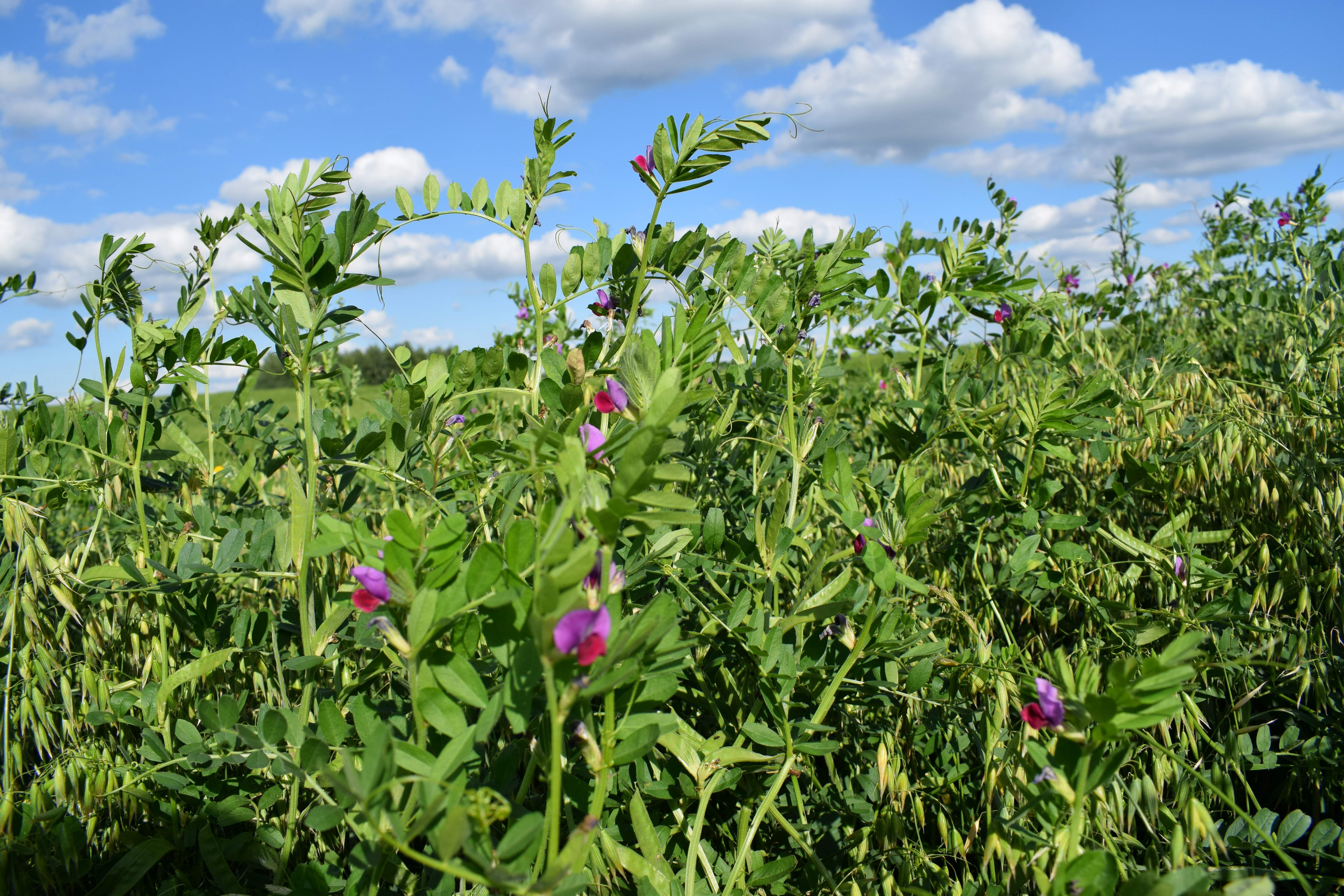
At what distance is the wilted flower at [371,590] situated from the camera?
0.78 metres

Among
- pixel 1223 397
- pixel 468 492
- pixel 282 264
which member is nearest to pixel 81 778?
pixel 468 492

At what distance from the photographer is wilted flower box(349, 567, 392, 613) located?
78 centimetres

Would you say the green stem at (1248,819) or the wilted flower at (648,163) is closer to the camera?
the green stem at (1248,819)

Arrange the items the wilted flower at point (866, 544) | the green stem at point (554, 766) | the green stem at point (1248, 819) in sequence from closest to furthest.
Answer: the green stem at point (554, 766) < the green stem at point (1248, 819) < the wilted flower at point (866, 544)

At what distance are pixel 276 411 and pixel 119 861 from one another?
1.38 meters

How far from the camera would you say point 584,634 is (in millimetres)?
669

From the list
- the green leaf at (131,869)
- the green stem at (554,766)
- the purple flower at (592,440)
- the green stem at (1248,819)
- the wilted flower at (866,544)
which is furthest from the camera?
the wilted flower at (866,544)

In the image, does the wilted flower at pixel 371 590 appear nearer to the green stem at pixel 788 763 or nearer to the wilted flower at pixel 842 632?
the green stem at pixel 788 763

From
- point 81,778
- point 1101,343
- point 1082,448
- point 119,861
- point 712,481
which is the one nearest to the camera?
point 119,861

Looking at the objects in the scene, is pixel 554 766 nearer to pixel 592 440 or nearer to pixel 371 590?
pixel 371 590

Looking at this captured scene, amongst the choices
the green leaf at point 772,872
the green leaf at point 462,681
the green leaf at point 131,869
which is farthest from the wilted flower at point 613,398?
the green leaf at point 131,869

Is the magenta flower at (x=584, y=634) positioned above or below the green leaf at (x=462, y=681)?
above

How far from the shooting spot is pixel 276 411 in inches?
88.0

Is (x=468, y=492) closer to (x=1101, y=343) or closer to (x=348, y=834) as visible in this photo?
(x=348, y=834)
